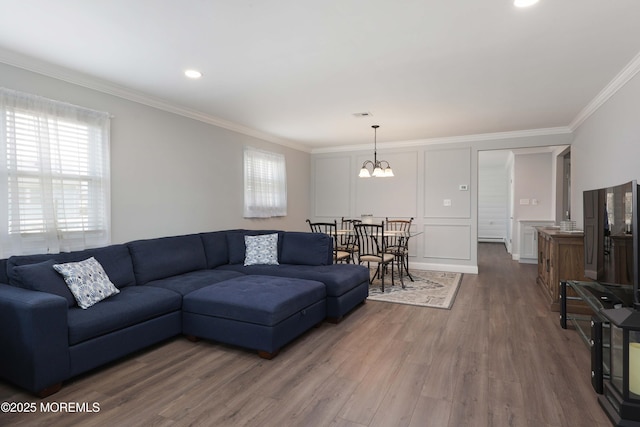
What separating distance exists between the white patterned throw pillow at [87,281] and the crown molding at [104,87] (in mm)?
1764

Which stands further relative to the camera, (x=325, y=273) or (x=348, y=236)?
(x=348, y=236)

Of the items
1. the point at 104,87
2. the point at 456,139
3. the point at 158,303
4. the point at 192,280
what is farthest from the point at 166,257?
the point at 456,139

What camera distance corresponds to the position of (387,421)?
2.00 m

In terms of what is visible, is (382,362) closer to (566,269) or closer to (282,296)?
(282,296)

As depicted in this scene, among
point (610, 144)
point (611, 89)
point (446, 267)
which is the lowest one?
point (446, 267)

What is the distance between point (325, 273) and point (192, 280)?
4.69 ft

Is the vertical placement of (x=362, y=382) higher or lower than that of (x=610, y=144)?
lower

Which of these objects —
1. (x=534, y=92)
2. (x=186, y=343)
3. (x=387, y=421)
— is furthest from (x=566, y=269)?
(x=186, y=343)

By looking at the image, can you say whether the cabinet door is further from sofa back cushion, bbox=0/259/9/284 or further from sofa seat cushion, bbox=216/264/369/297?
sofa back cushion, bbox=0/259/9/284

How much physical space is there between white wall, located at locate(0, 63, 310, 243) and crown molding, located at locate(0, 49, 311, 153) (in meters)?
0.05

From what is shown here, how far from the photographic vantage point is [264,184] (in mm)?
6078

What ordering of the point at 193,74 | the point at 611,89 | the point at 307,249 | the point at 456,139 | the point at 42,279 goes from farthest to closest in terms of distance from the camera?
the point at 456,139, the point at 307,249, the point at 611,89, the point at 193,74, the point at 42,279

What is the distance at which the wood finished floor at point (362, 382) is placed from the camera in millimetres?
2031

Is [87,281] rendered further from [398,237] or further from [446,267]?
[446,267]
